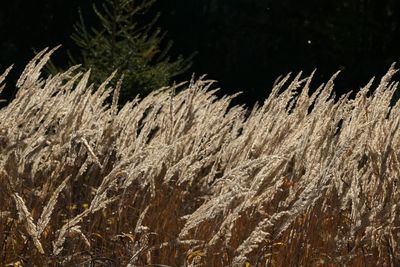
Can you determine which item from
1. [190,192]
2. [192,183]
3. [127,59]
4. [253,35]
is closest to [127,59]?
[127,59]

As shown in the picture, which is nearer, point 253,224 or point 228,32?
point 253,224

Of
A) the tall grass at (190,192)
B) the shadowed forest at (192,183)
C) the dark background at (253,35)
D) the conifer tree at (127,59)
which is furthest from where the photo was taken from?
the dark background at (253,35)

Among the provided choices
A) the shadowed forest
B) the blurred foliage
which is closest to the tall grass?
the shadowed forest

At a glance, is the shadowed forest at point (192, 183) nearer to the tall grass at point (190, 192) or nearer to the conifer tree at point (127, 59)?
the tall grass at point (190, 192)

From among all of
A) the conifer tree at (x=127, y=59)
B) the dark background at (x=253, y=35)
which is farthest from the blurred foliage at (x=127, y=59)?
the dark background at (x=253, y=35)

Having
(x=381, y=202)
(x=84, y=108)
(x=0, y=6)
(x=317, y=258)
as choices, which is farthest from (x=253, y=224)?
(x=0, y=6)

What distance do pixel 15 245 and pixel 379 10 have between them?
775 inches

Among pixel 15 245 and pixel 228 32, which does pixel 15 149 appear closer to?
pixel 15 245

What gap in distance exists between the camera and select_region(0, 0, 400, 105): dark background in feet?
A: 70.8

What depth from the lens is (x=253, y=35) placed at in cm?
2361

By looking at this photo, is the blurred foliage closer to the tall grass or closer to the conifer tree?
the conifer tree

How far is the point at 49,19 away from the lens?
73.8 ft

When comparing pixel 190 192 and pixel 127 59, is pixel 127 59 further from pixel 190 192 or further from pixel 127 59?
pixel 190 192

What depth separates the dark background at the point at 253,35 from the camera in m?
21.6
